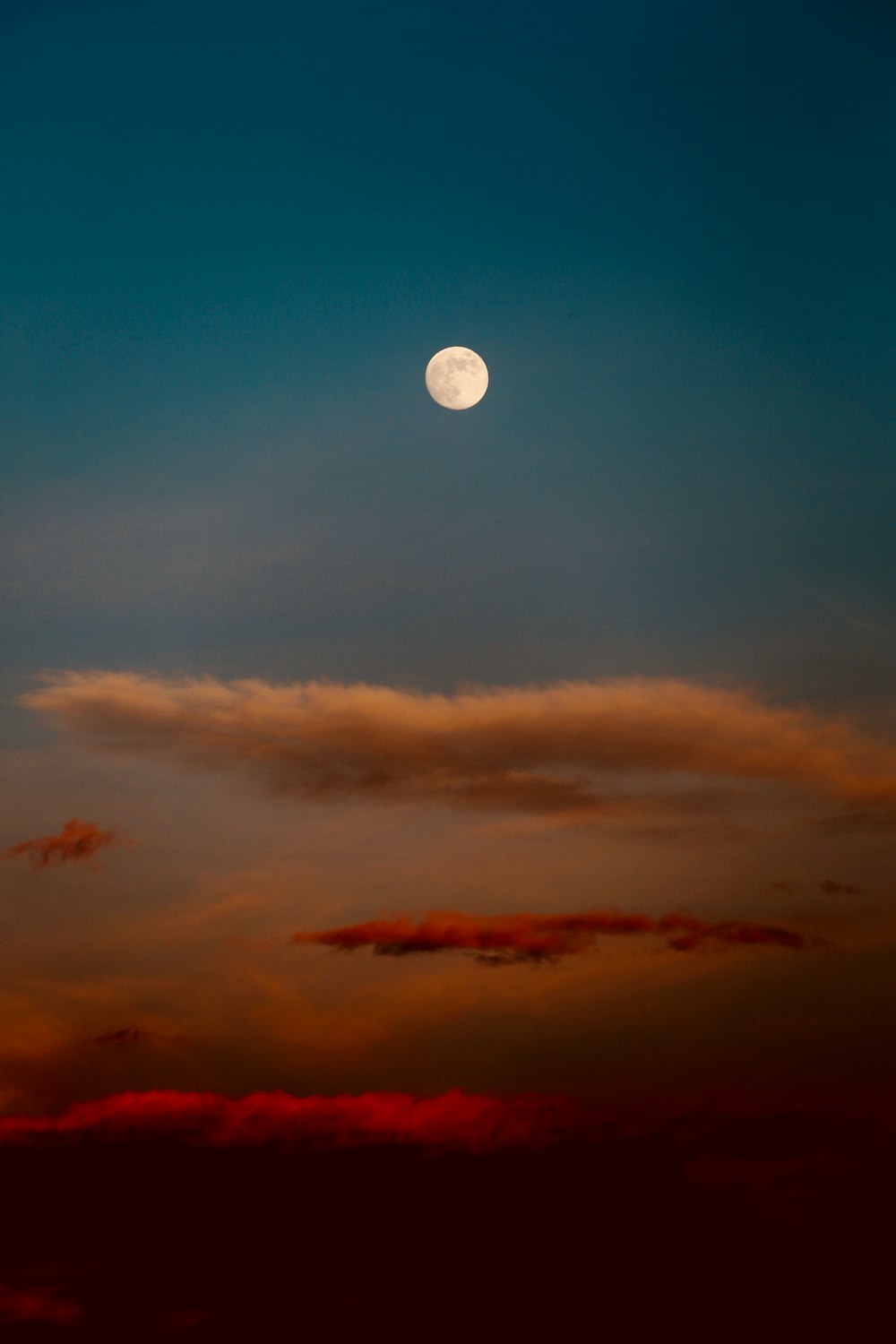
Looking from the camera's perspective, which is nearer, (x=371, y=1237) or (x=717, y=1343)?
(x=717, y=1343)

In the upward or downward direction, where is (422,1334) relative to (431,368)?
downward

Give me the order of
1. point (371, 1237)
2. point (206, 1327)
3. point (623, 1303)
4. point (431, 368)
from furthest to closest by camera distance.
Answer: point (371, 1237) < point (623, 1303) < point (206, 1327) < point (431, 368)

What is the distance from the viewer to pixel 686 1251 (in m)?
35.2

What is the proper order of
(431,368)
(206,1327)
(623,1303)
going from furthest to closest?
(623,1303)
(206,1327)
(431,368)

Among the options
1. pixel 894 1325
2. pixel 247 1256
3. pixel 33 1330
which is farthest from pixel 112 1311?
pixel 894 1325

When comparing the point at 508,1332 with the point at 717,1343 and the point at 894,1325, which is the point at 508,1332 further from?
the point at 894,1325

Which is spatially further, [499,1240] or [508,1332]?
[499,1240]

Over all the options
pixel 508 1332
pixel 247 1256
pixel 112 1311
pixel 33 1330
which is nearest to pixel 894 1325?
pixel 508 1332

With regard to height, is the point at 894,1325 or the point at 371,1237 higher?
the point at 371,1237

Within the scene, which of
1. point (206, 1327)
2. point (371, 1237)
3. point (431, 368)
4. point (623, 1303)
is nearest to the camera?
point (431, 368)

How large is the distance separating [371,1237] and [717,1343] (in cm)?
1281

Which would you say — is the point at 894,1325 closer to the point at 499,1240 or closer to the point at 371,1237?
the point at 499,1240

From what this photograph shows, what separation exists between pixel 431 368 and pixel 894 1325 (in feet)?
118

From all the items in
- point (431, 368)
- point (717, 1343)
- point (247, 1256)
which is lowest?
point (717, 1343)
